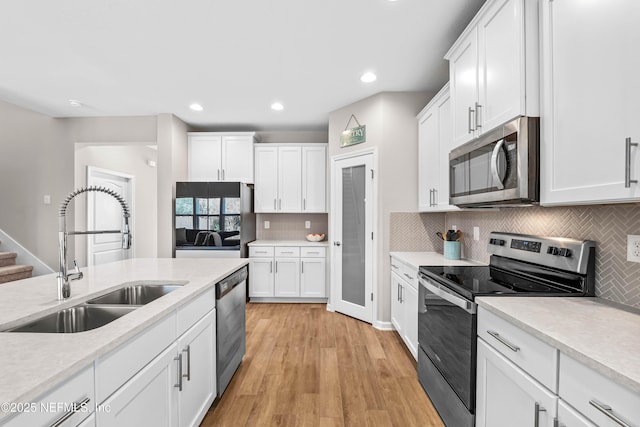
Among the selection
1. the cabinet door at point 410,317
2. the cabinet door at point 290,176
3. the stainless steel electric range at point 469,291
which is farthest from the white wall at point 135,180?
the stainless steel electric range at point 469,291

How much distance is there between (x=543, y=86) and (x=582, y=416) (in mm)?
1301

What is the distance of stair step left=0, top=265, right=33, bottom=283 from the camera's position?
12.5 feet

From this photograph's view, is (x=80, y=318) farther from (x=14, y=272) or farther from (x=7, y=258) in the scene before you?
(x=7, y=258)

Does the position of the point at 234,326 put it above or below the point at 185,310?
below

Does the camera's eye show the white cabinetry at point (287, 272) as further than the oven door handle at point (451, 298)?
Yes

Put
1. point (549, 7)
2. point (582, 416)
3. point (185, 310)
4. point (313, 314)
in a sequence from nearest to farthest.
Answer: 1. point (582, 416)
2. point (549, 7)
3. point (185, 310)
4. point (313, 314)

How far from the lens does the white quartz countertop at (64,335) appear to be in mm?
736

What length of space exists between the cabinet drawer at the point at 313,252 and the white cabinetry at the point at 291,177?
0.61 meters

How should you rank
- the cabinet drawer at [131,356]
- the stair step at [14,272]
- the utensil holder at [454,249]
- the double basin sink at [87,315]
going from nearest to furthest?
1. the cabinet drawer at [131,356]
2. the double basin sink at [87,315]
3. the utensil holder at [454,249]
4. the stair step at [14,272]

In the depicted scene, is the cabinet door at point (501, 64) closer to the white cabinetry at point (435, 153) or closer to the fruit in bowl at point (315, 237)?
the white cabinetry at point (435, 153)

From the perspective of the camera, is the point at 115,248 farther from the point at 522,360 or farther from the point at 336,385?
the point at 522,360

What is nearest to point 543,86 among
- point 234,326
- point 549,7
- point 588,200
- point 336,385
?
point 549,7

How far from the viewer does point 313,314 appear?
3.94m

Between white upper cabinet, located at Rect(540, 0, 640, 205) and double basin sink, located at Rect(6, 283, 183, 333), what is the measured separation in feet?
6.63
